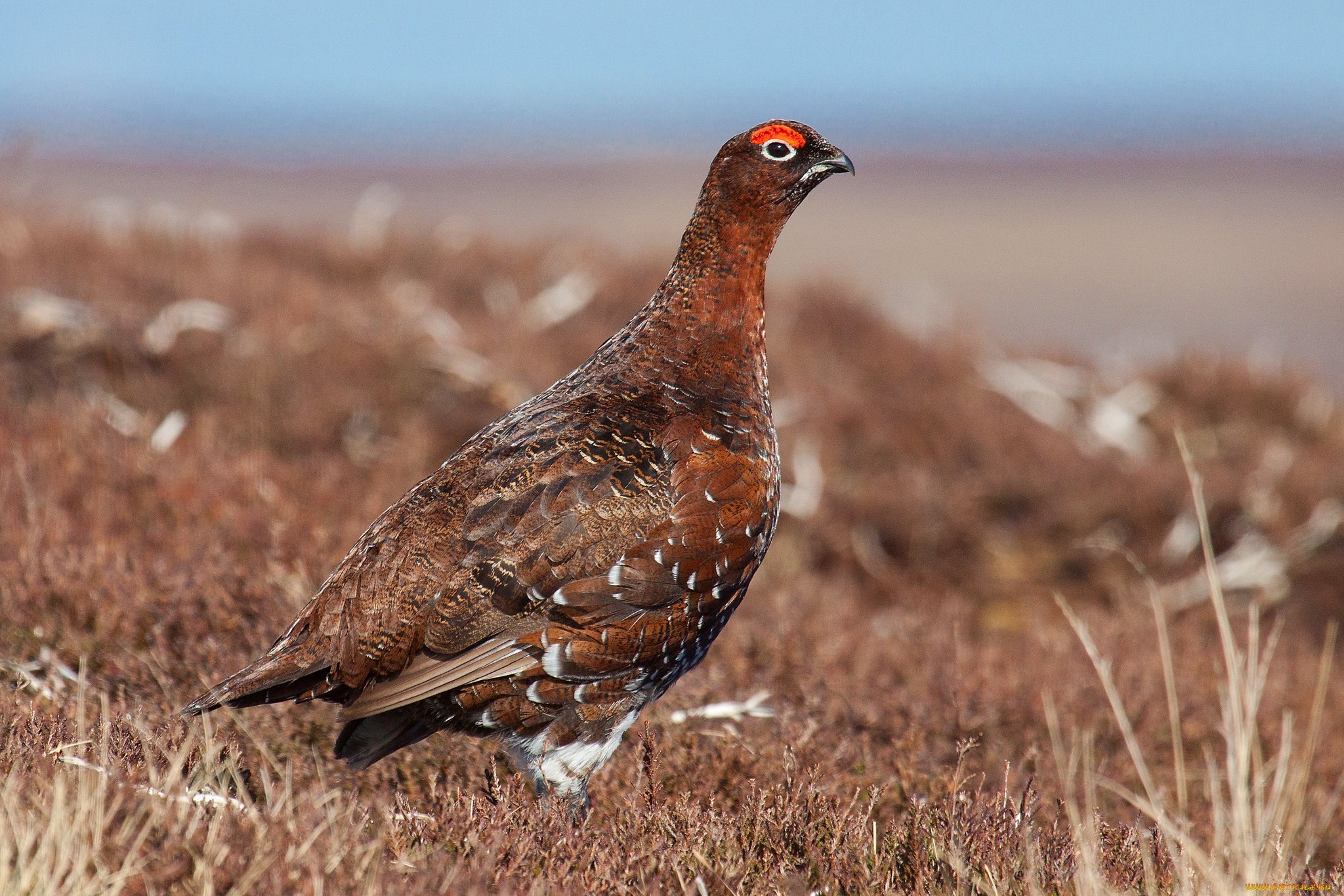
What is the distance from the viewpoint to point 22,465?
434 centimetres

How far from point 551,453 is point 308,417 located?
3.50 meters

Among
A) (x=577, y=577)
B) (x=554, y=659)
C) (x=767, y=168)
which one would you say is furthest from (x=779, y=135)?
(x=554, y=659)

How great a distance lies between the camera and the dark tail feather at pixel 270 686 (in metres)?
2.90

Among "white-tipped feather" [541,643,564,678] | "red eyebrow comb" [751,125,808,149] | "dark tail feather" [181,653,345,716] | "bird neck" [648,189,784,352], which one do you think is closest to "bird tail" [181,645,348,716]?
"dark tail feather" [181,653,345,716]

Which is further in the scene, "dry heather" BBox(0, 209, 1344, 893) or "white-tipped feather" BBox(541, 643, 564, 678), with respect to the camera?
"white-tipped feather" BBox(541, 643, 564, 678)

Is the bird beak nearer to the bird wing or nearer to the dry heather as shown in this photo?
the bird wing

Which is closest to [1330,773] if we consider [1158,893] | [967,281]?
[1158,893]

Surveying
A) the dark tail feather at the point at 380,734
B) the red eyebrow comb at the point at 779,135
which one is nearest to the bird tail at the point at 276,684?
the dark tail feather at the point at 380,734

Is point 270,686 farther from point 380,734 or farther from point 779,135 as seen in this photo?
point 779,135

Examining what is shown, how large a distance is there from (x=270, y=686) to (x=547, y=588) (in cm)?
71

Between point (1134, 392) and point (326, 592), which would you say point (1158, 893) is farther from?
point (1134, 392)

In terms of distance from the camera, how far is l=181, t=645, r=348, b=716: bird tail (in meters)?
2.90

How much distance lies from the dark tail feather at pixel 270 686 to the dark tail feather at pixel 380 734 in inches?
4.8

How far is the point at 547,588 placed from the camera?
2.99 m
